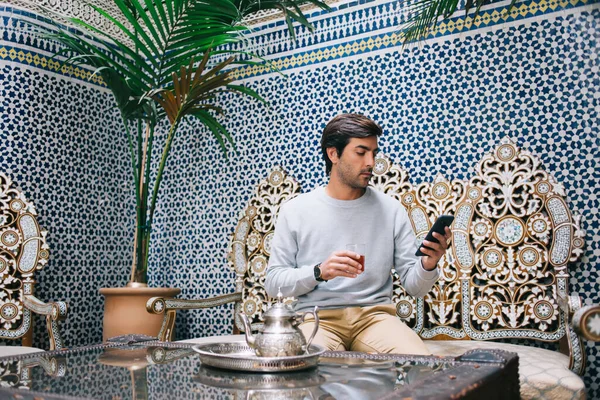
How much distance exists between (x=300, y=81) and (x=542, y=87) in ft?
5.04

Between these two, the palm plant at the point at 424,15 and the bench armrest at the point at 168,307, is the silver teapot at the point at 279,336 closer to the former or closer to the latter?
the bench armrest at the point at 168,307

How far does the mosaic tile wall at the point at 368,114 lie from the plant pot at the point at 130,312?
21.2 inches

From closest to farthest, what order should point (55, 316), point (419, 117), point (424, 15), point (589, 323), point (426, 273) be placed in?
point (589, 323)
point (426, 273)
point (55, 316)
point (424, 15)
point (419, 117)

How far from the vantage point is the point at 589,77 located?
300 centimetres

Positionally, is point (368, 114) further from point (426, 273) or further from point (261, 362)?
point (261, 362)

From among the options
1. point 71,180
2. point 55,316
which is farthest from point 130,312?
point 71,180

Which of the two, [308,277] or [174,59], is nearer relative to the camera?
[308,277]

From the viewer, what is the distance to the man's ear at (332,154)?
2.81 m

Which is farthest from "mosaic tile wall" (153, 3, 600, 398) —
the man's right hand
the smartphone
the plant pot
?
the man's right hand

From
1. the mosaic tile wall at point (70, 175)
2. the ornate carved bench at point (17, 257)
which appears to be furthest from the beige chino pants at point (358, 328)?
the mosaic tile wall at point (70, 175)

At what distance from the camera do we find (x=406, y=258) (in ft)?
8.80

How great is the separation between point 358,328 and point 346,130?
920 millimetres

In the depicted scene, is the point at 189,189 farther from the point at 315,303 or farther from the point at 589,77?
the point at 589,77

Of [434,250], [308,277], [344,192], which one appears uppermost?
[344,192]
